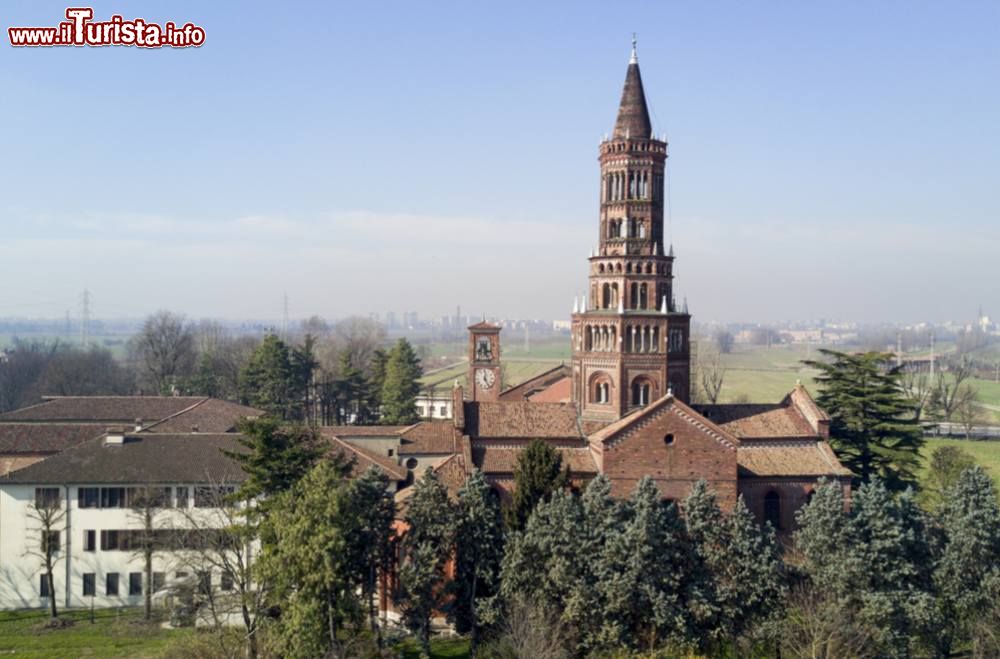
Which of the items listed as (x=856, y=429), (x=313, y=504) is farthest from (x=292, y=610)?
(x=856, y=429)

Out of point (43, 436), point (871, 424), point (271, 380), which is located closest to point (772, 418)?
point (871, 424)

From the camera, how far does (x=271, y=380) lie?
2778 inches

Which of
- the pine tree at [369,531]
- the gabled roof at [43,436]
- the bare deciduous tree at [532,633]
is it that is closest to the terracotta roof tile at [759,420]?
the bare deciduous tree at [532,633]

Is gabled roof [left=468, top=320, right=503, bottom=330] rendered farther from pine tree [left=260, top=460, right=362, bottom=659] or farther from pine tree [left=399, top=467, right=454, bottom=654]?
pine tree [left=260, top=460, right=362, bottom=659]

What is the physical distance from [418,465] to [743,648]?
68.0 ft

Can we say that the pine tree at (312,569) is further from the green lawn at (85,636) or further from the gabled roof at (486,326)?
the gabled roof at (486,326)

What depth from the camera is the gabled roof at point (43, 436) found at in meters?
45.1

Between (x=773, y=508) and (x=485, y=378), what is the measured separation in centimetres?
2194

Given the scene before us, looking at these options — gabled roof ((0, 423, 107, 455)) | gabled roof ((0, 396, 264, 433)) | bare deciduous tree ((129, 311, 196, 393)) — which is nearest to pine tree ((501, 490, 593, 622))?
gabled roof ((0, 396, 264, 433))

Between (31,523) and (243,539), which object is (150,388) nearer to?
(31,523)

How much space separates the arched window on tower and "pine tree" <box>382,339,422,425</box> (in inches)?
1397

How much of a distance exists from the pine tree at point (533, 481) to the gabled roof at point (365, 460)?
9256 mm

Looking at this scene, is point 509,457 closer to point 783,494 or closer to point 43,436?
point 783,494

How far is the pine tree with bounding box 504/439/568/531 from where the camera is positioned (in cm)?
3381
